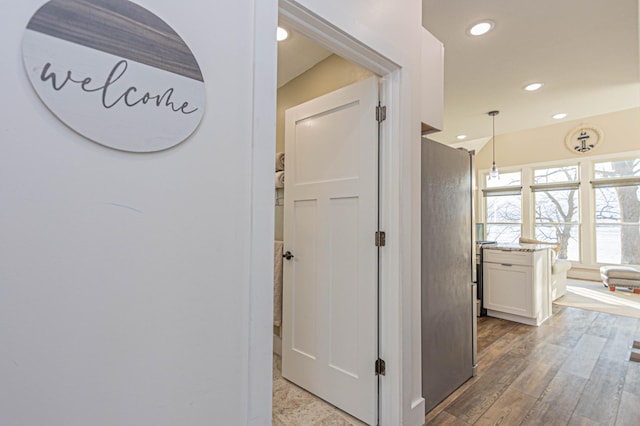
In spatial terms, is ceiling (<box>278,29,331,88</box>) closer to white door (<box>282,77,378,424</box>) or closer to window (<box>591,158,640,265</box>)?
white door (<box>282,77,378,424</box>)

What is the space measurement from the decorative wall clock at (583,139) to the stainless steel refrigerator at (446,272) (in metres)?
5.70

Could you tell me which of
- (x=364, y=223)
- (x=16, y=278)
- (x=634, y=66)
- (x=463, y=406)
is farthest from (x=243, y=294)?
(x=634, y=66)

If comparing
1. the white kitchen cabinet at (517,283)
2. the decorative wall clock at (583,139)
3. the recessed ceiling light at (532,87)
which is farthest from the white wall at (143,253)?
the decorative wall clock at (583,139)

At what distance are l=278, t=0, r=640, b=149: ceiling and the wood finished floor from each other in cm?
266

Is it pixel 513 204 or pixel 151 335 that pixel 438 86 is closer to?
pixel 151 335

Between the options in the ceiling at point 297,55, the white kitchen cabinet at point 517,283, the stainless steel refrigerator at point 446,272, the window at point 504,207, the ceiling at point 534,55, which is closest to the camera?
the stainless steel refrigerator at point 446,272

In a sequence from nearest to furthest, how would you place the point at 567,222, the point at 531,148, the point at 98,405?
the point at 98,405 < the point at 567,222 < the point at 531,148

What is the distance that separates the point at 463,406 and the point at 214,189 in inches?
80.9

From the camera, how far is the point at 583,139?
20.7 feet

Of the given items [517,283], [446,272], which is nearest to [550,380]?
[446,272]

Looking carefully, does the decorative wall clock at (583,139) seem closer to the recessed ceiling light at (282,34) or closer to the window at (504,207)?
the window at (504,207)

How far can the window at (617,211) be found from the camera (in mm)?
5809

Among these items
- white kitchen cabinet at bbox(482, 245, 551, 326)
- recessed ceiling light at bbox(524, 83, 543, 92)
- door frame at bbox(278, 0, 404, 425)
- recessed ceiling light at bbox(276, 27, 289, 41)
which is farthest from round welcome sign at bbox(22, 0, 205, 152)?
recessed ceiling light at bbox(524, 83, 543, 92)

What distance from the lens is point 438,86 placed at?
2.12 meters
